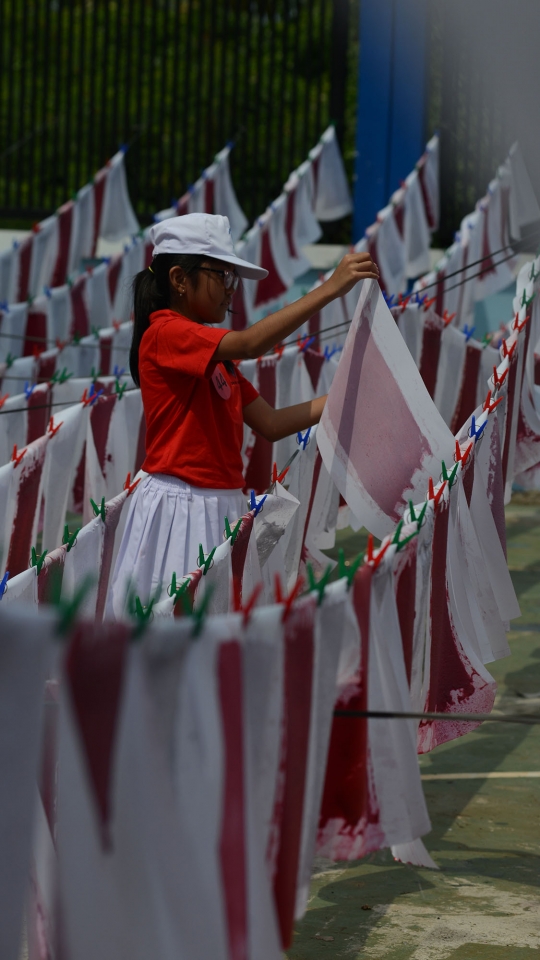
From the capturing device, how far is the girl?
319cm

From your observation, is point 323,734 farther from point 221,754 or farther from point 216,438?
point 216,438

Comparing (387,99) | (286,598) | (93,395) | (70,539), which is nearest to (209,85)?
(387,99)

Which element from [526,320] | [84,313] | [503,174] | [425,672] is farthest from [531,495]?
[425,672]

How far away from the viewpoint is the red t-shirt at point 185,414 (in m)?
3.24

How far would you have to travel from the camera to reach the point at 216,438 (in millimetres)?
3291

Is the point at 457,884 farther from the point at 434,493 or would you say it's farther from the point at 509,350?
the point at 509,350

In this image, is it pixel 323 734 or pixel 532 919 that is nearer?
pixel 323 734

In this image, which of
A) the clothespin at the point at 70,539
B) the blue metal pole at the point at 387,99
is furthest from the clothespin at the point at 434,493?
the blue metal pole at the point at 387,99

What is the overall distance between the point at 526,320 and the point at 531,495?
4.92 meters

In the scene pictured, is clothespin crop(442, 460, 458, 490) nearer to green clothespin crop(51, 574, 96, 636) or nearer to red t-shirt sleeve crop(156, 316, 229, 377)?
red t-shirt sleeve crop(156, 316, 229, 377)

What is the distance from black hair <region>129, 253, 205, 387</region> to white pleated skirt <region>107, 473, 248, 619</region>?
36cm

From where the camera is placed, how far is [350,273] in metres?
2.79

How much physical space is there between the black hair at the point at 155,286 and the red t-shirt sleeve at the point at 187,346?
0.15 m

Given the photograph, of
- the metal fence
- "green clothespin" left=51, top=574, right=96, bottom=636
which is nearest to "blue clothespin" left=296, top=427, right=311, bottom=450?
"green clothespin" left=51, top=574, right=96, bottom=636
